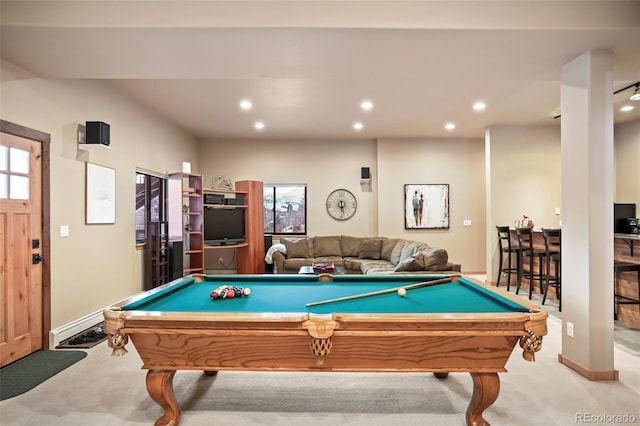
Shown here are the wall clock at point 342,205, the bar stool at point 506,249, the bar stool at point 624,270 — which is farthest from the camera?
the wall clock at point 342,205

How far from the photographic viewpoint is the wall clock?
7.43 m

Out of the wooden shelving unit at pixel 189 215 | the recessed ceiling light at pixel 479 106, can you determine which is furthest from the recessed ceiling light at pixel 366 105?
the wooden shelving unit at pixel 189 215

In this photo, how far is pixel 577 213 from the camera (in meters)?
2.79

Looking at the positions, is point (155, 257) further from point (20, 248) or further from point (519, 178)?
point (519, 178)

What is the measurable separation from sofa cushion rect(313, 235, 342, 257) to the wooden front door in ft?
14.6

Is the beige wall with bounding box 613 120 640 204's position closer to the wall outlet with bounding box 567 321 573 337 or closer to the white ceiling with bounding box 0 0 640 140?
the white ceiling with bounding box 0 0 640 140

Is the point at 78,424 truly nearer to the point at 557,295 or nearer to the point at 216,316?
the point at 216,316

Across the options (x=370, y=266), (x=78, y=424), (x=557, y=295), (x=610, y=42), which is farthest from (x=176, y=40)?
(x=557, y=295)

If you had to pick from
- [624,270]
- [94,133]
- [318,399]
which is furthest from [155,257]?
[624,270]

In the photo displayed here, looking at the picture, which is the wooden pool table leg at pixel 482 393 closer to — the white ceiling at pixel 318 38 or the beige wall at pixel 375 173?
the white ceiling at pixel 318 38

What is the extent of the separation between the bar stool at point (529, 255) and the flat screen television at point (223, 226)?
4915 mm

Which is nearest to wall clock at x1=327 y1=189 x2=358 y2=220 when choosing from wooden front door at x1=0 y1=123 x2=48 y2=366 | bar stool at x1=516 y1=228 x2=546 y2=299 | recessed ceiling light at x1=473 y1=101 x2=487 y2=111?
recessed ceiling light at x1=473 y1=101 x2=487 y2=111

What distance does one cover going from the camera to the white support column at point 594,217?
2.68 meters

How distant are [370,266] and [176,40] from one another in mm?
4291
